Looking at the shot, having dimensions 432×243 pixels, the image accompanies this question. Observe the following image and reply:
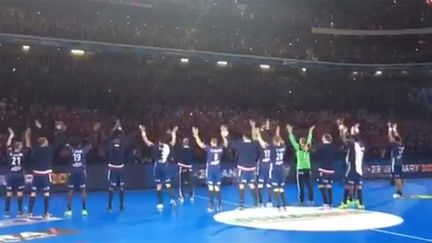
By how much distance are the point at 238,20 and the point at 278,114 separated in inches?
249

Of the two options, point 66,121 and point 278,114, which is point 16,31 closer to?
point 66,121

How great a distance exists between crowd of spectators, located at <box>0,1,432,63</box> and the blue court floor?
12022 millimetres

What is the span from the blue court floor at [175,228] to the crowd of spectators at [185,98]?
7.68 metres

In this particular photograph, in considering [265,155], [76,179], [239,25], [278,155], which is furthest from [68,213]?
[239,25]

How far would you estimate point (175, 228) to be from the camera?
41.0 feet

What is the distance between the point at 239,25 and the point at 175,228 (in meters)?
23.2

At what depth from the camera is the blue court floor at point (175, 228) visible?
11188 mm

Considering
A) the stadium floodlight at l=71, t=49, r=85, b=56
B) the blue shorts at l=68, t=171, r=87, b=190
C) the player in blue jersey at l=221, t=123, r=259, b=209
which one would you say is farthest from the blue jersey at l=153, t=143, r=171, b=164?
Answer: the stadium floodlight at l=71, t=49, r=85, b=56

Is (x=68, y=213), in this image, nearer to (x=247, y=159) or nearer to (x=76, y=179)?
(x=76, y=179)

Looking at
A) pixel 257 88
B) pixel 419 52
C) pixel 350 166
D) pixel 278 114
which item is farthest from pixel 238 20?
pixel 350 166

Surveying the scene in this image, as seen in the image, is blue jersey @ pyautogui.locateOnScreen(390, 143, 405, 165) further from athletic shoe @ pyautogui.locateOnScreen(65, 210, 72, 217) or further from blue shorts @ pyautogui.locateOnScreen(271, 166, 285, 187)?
athletic shoe @ pyautogui.locateOnScreen(65, 210, 72, 217)

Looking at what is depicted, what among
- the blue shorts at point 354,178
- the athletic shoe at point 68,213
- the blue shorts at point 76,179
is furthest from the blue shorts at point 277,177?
the athletic shoe at point 68,213

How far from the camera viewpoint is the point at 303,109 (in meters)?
34.5

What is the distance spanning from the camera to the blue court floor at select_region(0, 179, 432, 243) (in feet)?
36.7
